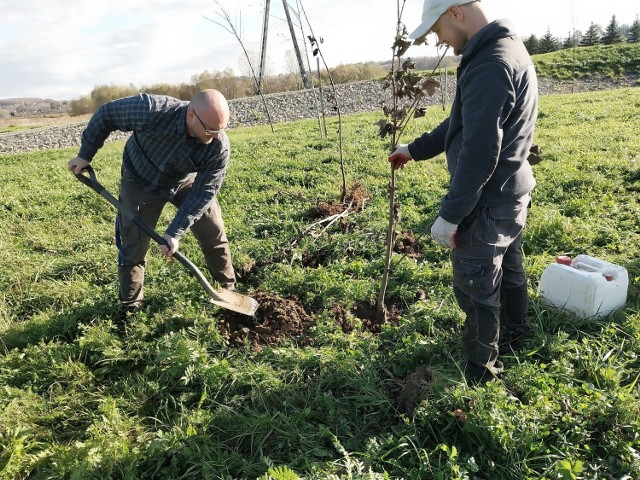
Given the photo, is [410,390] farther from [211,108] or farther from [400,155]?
[211,108]

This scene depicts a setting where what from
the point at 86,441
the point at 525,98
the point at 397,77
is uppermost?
the point at 397,77

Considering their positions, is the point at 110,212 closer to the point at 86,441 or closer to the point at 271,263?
the point at 271,263

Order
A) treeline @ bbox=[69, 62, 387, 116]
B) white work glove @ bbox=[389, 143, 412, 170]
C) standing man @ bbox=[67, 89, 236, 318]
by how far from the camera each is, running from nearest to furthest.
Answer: white work glove @ bbox=[389, 143, 412, 170] < standing man @ bbox=[67, 89, 236, 318] < treeline @ bbox=[69, 62, 387, 116]

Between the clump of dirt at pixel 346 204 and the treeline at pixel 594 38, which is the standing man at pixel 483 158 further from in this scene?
the treeline at pixel 594 38

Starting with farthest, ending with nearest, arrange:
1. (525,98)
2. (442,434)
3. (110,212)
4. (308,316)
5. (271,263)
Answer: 1. (110,212)
2. (271,263)
3. (308,316)
4. (442,434)
5. (525,98)

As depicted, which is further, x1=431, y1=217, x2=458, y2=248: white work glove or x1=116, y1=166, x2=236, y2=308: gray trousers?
x1=116, y1=166, x2=236, y2=308: gray trousers

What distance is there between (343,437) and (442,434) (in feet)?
1.70

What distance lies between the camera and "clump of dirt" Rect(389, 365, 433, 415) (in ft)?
8.40

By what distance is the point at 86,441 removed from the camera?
8.03 feet

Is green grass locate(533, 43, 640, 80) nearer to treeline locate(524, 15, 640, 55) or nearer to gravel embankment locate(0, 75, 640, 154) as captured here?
gravel embankment locate(0, 75, 640, 154)

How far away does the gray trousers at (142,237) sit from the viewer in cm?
346

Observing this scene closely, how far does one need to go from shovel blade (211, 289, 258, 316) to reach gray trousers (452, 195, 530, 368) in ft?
5.21

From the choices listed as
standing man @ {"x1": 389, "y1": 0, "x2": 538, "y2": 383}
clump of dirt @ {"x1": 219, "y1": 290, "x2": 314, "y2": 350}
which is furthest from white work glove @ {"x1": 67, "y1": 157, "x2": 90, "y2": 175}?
standing man @ {"x1": 389, "y1": 0, "x2": 538, "y2": 383}

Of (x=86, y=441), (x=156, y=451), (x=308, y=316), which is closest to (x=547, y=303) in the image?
(x=308, y=316)
